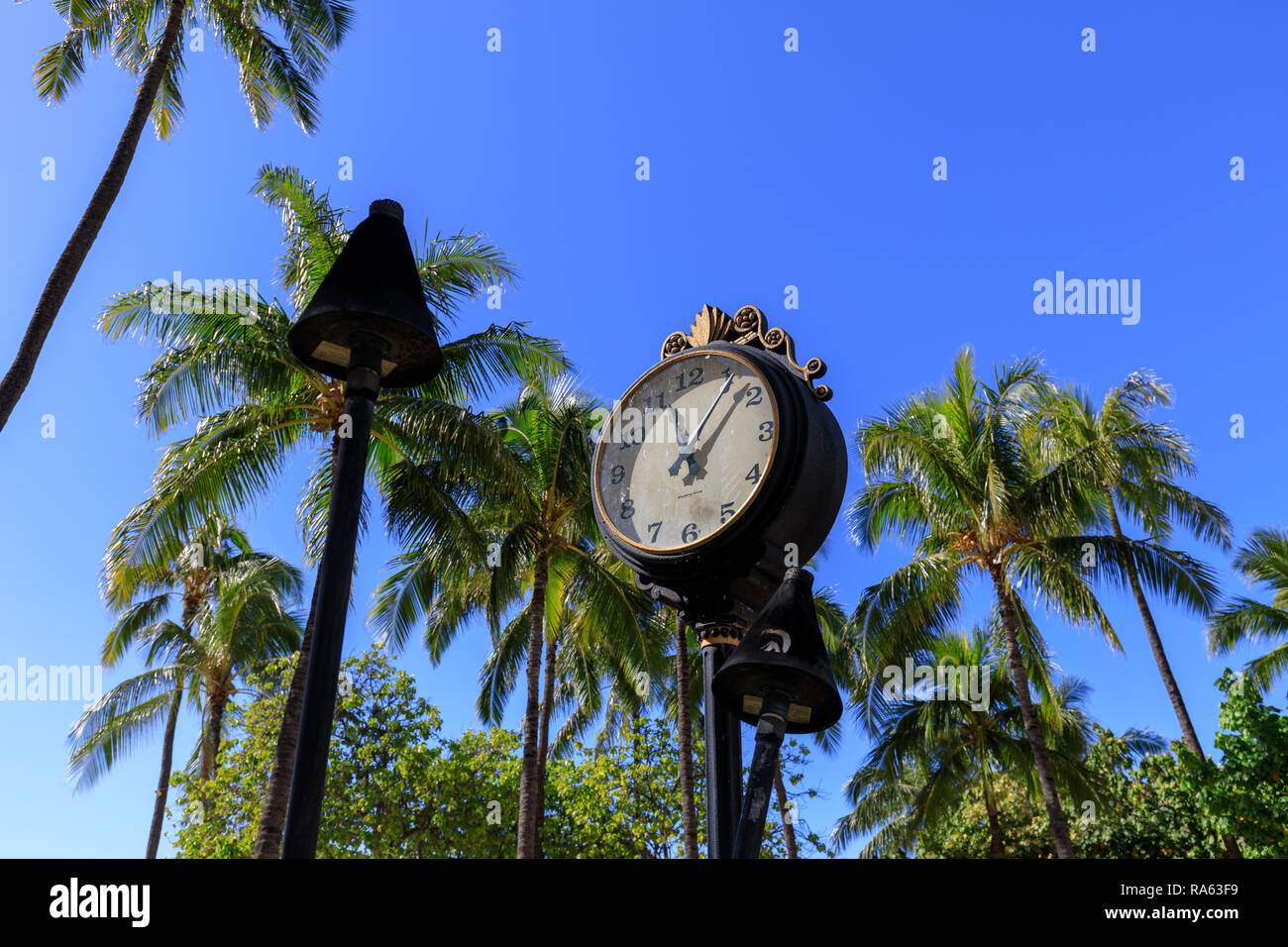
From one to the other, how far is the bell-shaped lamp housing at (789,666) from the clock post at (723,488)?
177 millimetres

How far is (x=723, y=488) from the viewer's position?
10.9 ft

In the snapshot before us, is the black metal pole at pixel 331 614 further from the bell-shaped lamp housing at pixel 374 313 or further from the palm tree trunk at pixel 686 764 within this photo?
the palm tree trunk at pixel 686 764

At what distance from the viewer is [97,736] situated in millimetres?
27016

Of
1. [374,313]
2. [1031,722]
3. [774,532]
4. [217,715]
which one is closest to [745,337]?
[774,532]

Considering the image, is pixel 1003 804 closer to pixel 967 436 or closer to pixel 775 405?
pixel 967 436

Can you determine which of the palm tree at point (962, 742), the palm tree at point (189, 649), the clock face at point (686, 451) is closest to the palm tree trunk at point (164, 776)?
the palm tree at point (189, 649)

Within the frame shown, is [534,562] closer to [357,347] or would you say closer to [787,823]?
[787,823]

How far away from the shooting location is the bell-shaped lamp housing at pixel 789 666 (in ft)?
8.21

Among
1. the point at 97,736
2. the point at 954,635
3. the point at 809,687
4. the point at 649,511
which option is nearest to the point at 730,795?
the point at 809,687

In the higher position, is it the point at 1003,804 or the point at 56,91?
the point at 56,91

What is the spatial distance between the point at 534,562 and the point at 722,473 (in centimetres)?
1648

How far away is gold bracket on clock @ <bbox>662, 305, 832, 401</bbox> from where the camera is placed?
342 cm

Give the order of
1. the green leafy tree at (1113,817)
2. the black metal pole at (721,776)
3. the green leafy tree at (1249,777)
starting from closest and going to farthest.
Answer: the black metal pole at (721,776)
the green leafy tree at (1249,777)
the green leafy tree at (1113,817)
